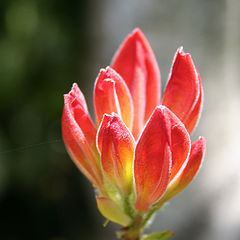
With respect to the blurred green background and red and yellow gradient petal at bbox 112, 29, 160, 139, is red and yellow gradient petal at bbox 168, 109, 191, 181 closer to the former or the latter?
red and yellow gradient petal at bbox 112, 29, 160, 139

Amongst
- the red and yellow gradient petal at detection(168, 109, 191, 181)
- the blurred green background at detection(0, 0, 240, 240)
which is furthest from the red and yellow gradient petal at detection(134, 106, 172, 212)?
the blurred green background at detection(0, 0, 240, 240)

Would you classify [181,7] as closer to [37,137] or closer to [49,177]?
[37,137]

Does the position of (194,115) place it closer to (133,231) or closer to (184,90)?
(184,90)

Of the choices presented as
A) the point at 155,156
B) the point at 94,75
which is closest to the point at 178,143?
the point at 155,156

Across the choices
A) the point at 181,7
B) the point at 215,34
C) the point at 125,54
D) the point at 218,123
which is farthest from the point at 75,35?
the point at 125,54

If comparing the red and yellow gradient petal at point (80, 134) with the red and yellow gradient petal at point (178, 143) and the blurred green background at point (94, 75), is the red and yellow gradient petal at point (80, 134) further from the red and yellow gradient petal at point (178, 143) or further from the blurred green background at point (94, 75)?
the blurred green background at point (94, 75)

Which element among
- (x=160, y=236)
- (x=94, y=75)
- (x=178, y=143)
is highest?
(x=178, y=143)
